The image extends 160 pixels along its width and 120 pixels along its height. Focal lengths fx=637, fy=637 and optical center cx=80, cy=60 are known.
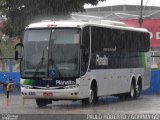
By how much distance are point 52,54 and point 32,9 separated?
664 inches

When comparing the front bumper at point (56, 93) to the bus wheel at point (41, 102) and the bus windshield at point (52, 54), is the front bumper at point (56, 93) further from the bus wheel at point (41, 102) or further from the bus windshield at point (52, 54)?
the bus wheel at point (41, 102)

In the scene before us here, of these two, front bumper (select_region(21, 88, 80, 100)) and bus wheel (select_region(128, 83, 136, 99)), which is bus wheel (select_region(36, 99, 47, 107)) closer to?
front bumper (select_region(21, 88, 80, 100))

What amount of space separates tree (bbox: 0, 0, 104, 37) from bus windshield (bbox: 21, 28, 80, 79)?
16.0m

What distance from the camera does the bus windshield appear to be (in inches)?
946

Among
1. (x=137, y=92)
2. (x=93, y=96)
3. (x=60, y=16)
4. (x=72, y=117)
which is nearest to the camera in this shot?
(x=72, y=117)

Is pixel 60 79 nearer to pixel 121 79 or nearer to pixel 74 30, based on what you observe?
pixel 74 30

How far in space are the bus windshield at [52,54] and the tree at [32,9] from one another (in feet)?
52.6

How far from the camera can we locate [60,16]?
40.8 m

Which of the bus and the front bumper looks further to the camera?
the bus

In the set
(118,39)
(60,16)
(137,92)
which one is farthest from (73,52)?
(60,16)

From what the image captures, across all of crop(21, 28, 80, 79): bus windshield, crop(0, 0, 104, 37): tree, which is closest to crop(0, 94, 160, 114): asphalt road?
crop(21, 28, 80, 79): bus windshield

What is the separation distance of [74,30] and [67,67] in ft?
4.82

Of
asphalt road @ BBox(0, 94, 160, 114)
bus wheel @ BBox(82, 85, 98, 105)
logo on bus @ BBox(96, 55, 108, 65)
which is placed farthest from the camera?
logo on bus @ BBox(96, 55, 108, 65)

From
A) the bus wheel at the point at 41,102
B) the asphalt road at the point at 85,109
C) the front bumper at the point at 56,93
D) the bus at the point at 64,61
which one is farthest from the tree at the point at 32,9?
the front bumper at the point at 56,93
